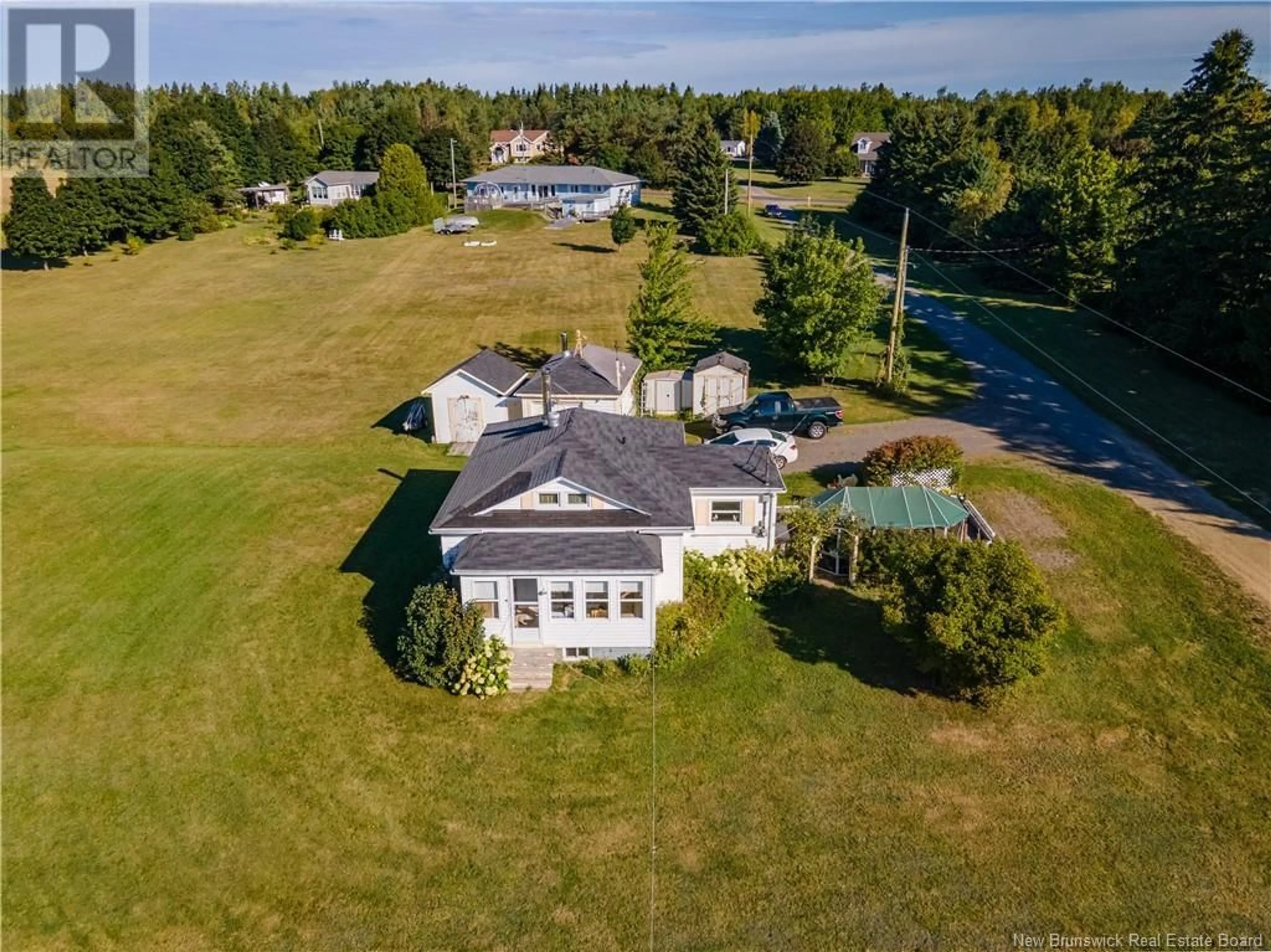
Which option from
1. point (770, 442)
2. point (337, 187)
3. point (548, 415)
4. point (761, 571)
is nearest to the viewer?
point (761, 571)

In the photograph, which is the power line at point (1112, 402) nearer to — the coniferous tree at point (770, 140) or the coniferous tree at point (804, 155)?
the coniferous tree at point (804, 155)

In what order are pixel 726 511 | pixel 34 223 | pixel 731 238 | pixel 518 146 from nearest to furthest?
1. pixel 726 511
2. pixel 34 223
3. pixel 731 238
4. pixel 518 146

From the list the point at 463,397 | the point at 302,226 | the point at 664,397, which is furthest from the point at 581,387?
the point at 302,226

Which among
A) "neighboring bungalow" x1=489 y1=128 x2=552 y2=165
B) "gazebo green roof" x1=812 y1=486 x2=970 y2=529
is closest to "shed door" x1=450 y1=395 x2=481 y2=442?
"gazebo green roof" x1=812 y1=486 x2=970 y2=529

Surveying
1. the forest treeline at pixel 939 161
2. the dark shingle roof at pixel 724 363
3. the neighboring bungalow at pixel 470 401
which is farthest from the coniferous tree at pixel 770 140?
the neighboring bungalow at pixel 470 401

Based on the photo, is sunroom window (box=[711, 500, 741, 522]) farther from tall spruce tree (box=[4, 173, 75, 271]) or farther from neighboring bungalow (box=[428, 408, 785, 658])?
tall spruce tree (box=[4, 173, 75, 271])

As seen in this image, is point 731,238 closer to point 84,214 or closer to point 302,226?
point 302,226
